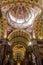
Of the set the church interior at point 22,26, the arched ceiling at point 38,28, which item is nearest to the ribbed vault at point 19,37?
the church interior at point 22,26

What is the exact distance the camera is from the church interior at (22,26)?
19.3 meters

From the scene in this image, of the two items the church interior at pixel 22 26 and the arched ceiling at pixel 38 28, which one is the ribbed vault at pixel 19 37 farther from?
the arched ceiling at pixel 38 28

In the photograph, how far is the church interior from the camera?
19.3 metres

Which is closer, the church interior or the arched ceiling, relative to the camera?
the church interior

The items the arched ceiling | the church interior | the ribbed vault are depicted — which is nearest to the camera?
the church interior

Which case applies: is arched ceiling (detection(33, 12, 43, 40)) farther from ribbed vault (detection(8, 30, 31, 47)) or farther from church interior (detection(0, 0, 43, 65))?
ribbed vault (detection(8, 30, 31, 47))

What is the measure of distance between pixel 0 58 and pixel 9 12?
294 inches

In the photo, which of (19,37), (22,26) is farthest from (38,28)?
(19,37)

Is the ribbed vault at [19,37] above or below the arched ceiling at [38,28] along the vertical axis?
below

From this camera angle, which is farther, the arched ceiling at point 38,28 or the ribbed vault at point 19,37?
the ribbed vault at point 19,37

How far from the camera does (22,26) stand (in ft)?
75.5

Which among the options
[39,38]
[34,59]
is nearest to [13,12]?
[39,38]

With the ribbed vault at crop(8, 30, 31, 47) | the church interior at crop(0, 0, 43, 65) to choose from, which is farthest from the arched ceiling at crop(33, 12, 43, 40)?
the ribbed vault at crop(8, 30, 31, 47)

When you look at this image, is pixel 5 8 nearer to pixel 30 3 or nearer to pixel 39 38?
pixel 30 3
